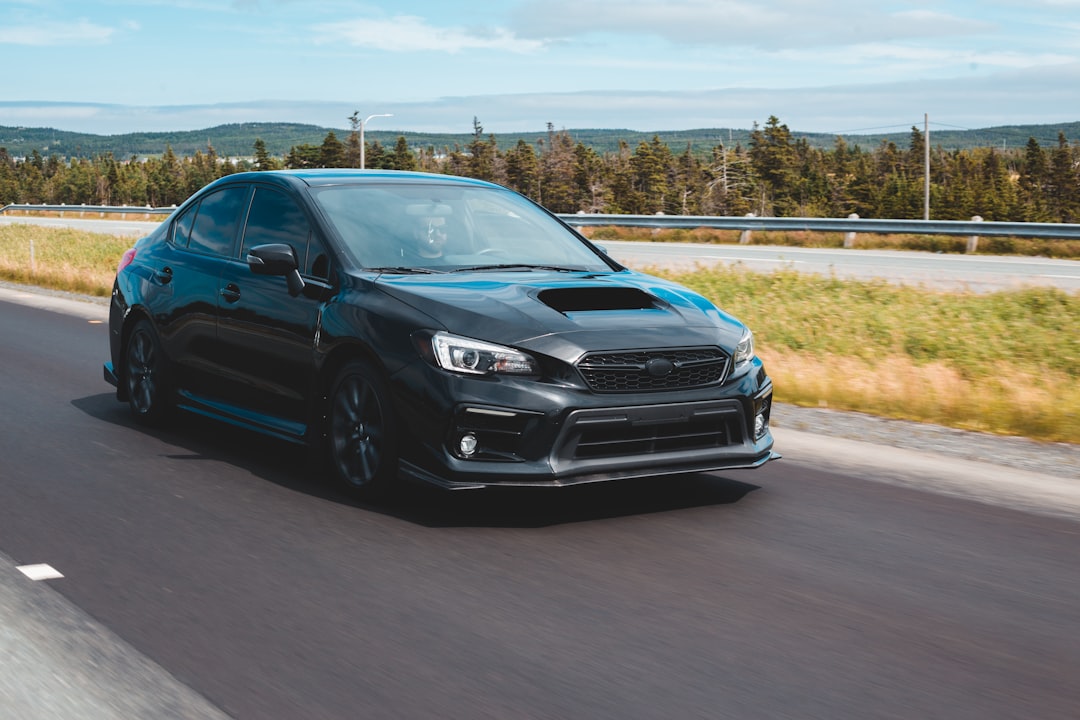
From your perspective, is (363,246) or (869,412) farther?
(869,412)

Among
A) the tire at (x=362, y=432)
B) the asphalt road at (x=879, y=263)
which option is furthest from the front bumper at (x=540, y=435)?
the asphalt road at (x=879, y=263)

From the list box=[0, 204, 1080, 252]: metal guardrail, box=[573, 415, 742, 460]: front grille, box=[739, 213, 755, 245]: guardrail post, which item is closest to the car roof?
box=[573, 415, 742, 460]: front grille

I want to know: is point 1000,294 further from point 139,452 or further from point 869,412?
point 139,452

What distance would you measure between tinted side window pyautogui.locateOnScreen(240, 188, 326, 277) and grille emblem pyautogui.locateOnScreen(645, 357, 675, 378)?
1.85 m

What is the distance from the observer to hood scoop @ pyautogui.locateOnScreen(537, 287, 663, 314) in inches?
245

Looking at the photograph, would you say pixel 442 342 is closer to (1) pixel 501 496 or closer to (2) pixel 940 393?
(1) pixel 501 496

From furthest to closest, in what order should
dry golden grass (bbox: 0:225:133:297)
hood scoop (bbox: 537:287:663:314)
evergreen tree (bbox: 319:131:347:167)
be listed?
evergreen tree (bbox: 319:131:347:167)
dry golden grass (bbox: 0:225:133:297)
hood scoop (bbox: 537:287:663:314)

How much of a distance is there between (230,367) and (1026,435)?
208 inches

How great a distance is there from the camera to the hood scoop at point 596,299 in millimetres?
6234

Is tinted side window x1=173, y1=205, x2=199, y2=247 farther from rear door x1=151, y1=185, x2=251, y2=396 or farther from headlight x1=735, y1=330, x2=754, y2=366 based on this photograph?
headlight x1=735, y1=330, x2=754, y2=366

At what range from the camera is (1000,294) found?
16531mm

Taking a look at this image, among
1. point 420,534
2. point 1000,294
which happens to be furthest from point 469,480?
point 1000,294

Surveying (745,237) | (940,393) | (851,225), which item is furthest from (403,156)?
(940,393)

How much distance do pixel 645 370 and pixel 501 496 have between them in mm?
1198
